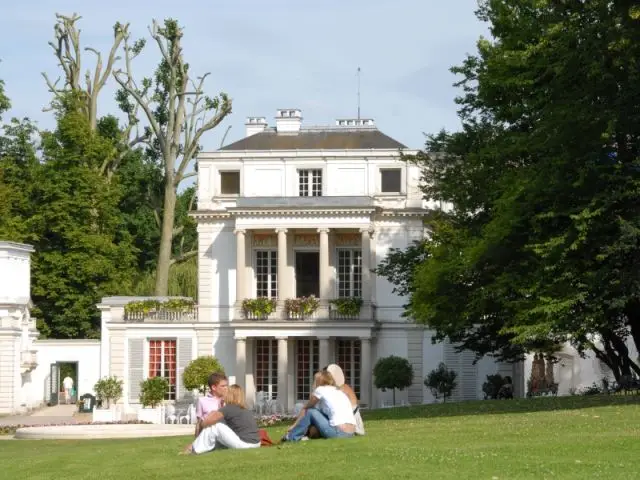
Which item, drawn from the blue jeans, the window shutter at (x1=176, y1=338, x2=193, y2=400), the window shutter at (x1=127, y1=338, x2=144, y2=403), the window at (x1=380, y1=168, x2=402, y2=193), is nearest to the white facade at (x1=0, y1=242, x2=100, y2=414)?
the window shutter at (x1=127, y1=338, x2=144, y2=403)

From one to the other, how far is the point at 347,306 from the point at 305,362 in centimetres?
323

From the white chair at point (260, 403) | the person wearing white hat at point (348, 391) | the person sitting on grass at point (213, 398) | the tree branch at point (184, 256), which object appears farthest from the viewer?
the tree branch at point (184, 256)

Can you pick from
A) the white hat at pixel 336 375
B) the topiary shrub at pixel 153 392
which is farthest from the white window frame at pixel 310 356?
the white hat at pixel 336 375

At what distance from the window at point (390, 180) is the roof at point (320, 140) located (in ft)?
4.60

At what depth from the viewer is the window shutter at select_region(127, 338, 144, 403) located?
61062 millimetres

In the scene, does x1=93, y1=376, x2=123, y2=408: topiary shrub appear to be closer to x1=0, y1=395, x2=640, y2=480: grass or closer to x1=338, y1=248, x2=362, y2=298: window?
x1=338, y1=248, x2=362, y2=298: window

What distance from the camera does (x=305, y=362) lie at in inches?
2424

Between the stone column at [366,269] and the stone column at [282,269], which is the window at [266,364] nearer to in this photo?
the stone column at [282,269]


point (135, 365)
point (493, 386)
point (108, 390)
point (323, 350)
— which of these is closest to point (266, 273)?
point (323, 350)

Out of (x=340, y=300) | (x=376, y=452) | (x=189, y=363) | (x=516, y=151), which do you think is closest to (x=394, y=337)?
(x=340, y=300)

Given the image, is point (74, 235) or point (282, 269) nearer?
point (282, 269)

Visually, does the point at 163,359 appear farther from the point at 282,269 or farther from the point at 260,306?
the point at 282,269

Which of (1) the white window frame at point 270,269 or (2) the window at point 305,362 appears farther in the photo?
(1) the white window frame at point 270,269

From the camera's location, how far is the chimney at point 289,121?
2527 inches
